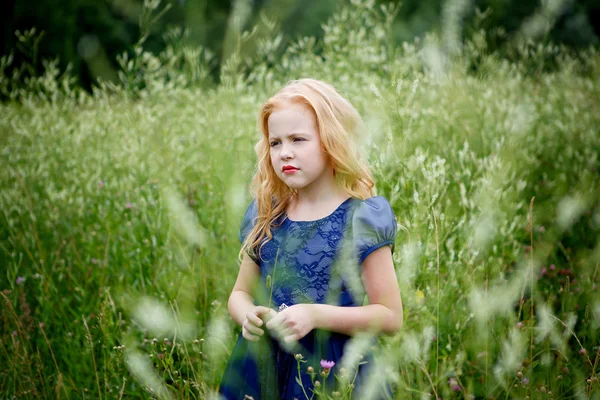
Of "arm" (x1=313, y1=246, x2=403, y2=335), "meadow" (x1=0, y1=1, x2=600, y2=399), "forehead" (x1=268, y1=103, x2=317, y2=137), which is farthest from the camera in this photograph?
"meadow" (x1=0, y1=1, x2=600, y2=399)

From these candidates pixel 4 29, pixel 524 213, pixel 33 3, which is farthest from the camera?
pixel 4 29

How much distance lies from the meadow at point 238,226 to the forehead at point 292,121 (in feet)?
0.66

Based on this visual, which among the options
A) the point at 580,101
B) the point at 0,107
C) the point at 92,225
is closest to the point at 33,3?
the point at 0,107

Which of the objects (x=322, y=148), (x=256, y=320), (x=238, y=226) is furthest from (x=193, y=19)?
(x=238, y=226)

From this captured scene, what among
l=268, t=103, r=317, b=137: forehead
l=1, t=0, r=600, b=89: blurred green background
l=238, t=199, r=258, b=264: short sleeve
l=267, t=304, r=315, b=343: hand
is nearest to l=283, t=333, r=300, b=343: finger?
l=267, t=304, r=315, b=343: hand

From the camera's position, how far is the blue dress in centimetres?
149

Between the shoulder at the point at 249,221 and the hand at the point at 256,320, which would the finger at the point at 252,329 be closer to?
the hand at the point at 256,320

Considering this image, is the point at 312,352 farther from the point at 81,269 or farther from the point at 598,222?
the point at 598,222

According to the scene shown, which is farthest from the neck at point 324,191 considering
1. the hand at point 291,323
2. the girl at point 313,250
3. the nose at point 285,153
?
the hand at point 291,323

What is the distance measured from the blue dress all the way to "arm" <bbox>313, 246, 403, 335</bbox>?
0.03m

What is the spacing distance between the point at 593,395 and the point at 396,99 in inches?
35.5

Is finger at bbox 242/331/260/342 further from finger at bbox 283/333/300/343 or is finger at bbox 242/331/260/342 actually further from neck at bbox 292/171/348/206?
neck at bbox 292/171/348/206

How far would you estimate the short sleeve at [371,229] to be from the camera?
4.88 ft

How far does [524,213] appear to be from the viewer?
292cm
